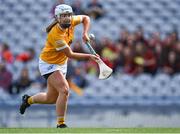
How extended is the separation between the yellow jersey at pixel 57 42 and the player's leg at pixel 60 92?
266mm

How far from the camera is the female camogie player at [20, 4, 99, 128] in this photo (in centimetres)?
1094

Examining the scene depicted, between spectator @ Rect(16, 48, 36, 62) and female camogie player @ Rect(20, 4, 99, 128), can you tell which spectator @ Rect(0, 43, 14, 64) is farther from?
female camogie player @ Rect(20, 4, 99, 128)

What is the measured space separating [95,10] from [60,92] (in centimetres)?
894

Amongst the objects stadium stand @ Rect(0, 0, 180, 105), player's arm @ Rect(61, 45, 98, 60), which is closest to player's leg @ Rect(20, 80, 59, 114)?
player's arm @ Rect(61, 45, 98, 60)

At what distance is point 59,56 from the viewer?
11.3m

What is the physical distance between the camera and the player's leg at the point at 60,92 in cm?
1104

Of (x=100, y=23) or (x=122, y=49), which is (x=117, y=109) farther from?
(x=100, y=23)

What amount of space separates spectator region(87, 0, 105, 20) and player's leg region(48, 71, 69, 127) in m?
8.60

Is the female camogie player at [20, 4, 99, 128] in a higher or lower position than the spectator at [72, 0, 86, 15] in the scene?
lower

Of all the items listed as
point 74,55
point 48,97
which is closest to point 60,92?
point 48,97

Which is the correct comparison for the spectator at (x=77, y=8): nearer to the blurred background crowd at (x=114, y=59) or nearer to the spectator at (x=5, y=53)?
the blurred background crowd at (x=114, y=59)

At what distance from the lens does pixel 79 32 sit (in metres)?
19.4

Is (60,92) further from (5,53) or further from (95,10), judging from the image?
(95,10)

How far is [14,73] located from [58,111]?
706cm
